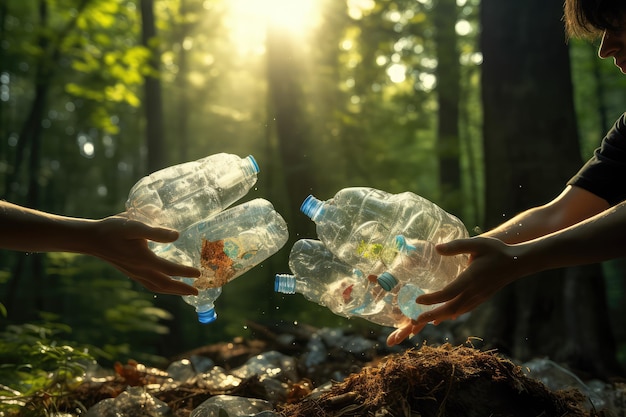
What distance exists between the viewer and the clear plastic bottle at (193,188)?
2.80 metres

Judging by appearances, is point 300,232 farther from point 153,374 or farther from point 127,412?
point 127,412

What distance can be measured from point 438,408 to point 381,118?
9.35 meters

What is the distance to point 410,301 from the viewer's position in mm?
2504

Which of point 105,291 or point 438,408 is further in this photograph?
point 105,291

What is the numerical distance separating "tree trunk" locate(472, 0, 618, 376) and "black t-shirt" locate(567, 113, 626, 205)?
2.10 metres

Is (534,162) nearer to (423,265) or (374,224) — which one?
(374,224)

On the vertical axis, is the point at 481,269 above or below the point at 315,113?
below

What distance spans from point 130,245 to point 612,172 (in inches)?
88.0

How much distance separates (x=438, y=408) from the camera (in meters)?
2.12

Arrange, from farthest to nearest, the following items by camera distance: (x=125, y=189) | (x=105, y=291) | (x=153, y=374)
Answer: (x=125, y=189), (x=105, y=291), (x=153, y=374)

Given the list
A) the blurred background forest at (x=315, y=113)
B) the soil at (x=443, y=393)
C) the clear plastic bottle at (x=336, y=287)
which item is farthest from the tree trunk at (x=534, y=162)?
the soil at (x=443, y=393)

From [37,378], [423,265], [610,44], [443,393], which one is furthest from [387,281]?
[37,378]

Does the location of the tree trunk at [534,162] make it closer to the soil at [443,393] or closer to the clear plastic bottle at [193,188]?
the soil at [443,393]

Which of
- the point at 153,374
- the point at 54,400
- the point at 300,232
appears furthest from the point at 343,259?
the point at 300,232
